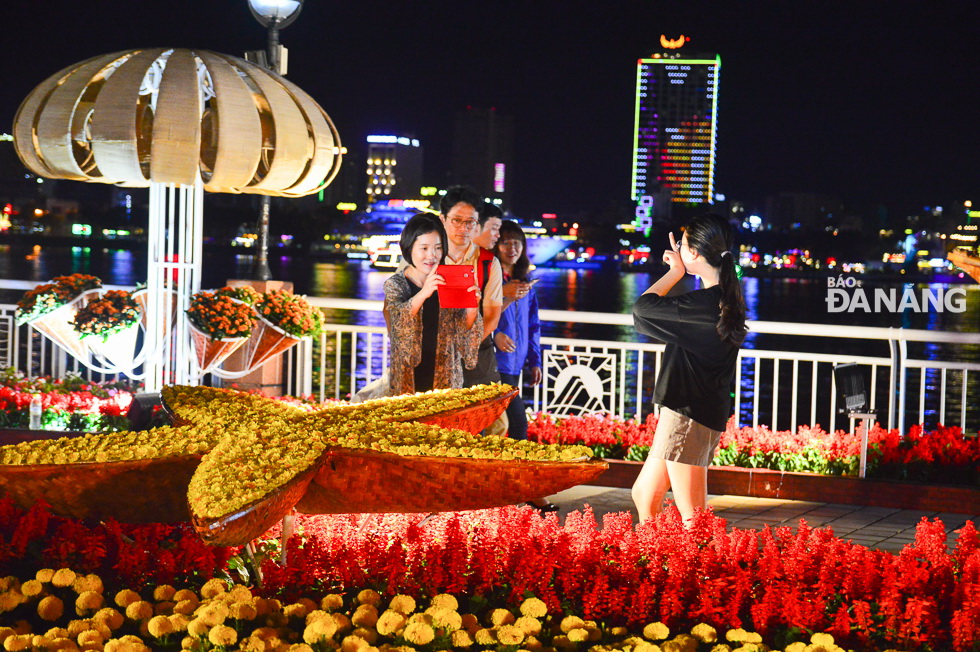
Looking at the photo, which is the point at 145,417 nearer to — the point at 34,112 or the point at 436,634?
the point at 34,112

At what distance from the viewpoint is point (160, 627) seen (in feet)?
10.8

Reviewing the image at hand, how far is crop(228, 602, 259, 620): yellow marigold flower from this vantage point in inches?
133

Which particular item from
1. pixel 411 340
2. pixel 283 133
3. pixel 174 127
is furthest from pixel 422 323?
pixel 174 127

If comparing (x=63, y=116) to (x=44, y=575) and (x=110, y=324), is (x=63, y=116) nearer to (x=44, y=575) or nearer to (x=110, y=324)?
(x=110, y=324)

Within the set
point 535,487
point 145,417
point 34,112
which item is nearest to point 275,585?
point 535,487

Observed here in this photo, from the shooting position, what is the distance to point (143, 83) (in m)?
7.35

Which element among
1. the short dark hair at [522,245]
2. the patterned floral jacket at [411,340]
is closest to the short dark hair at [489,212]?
the short dark hair at [522,245]

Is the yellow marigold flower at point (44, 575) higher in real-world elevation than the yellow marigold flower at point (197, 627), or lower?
higher

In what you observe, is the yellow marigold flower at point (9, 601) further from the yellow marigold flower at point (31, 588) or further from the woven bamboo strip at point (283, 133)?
the woven bamboo strip at point (283, 133)

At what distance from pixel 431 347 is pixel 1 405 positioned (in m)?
4.62

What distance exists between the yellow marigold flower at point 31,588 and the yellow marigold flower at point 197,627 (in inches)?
25.0

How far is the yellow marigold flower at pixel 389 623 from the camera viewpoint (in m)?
3.31

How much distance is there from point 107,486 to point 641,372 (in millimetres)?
5688

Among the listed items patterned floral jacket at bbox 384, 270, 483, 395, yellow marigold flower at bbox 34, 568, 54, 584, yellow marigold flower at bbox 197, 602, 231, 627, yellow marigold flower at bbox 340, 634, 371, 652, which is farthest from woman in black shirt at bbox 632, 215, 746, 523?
yellow marigold flower at bbox 34, 568, 54, 584
